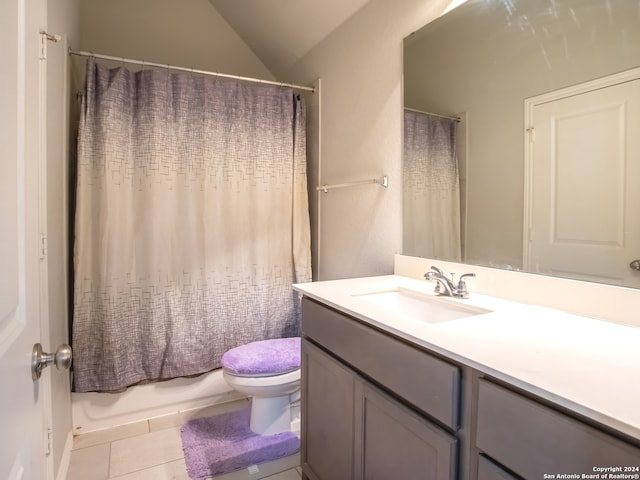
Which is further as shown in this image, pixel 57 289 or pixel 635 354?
pixel 57 289

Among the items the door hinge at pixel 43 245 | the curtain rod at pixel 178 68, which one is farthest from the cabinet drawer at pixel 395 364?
the curtain rod at pixel 178 68

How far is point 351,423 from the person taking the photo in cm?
115

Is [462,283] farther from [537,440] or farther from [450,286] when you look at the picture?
[537,440]

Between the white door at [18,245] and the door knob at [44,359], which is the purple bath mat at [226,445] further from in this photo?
the door knob at [44,359]

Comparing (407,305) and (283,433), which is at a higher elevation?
(407,305)

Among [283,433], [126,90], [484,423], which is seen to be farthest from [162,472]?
[126,90]

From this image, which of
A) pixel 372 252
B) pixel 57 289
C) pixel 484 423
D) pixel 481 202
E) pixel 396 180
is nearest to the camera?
pixel 484 423

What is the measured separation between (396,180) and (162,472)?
1.74 m

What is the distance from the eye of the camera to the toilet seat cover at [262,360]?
1774 mm

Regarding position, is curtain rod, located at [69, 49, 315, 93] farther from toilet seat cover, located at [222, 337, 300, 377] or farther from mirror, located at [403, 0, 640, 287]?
toilet seat cover, located at [222, 337, 300, 377]

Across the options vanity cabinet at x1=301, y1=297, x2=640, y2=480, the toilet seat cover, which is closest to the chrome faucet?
vanity cabinet at x1=301, y1=297, x2=640, y2=480

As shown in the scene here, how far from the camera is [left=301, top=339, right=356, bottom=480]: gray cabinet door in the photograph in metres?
1.17

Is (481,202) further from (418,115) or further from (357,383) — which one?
(357,383)

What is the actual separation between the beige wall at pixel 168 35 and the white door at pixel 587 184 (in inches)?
92.1
